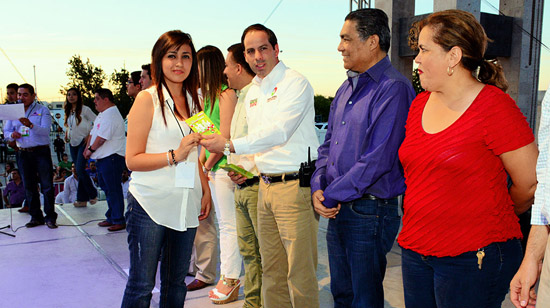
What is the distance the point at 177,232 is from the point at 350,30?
1525 millimetres

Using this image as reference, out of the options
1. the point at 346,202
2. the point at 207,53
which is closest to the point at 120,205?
the point at 207,53

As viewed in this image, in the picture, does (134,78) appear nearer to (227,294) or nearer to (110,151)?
(110,151)

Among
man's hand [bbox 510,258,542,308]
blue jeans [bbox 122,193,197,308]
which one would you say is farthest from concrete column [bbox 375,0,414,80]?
man's hand [bbox 510,258,542,308]

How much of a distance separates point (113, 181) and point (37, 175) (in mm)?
1171

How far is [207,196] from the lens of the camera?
3.10 metres

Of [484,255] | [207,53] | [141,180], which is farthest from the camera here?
[207,53]

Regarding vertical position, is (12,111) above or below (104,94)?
below

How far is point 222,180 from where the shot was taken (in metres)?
4.02

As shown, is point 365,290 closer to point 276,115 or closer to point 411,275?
point 411,275

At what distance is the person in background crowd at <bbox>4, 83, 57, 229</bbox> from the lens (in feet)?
21.7

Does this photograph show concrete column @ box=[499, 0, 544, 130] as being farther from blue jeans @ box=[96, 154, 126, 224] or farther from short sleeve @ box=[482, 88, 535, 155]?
short sleeve @ box=[482, 88, 535, 155]

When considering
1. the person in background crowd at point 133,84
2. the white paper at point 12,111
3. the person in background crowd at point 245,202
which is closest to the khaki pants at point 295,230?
the person in background crowd at point 245,202

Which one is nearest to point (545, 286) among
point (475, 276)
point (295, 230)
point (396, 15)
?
point (475, 276)

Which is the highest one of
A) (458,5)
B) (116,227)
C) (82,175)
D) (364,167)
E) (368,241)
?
(458,5)
